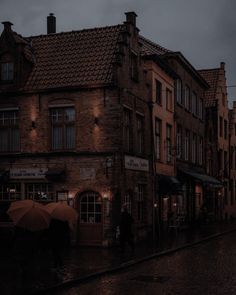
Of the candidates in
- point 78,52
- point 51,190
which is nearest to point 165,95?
point 78,52

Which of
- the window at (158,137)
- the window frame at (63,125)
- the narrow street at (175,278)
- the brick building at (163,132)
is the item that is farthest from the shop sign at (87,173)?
the window at (158,137)

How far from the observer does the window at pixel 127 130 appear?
88.6 feet

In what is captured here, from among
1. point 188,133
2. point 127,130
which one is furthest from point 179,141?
point 127,130

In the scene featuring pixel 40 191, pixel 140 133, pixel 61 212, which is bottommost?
pixel 61 212

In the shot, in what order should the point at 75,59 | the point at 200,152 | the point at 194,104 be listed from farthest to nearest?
the point at 200,152
the point at 194,104
the point at 75,59

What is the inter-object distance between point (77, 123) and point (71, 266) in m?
9.08

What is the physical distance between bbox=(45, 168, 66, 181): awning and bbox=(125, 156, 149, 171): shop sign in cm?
285

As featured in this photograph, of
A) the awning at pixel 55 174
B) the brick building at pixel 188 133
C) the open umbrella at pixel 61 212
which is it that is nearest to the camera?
the open umbrella at pixel 61 212

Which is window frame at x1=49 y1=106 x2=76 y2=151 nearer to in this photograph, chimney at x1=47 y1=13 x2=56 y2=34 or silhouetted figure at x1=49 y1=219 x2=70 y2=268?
chimney at x1=47 y1=13 x2=56 y2=34

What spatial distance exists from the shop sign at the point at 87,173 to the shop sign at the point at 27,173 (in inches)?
64.4

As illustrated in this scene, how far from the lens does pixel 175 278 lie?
52.1 feet

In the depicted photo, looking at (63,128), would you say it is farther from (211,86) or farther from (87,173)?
(211,86)

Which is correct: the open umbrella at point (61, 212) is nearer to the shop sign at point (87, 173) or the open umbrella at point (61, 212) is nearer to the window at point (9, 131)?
the shop sign at point (87, 173)

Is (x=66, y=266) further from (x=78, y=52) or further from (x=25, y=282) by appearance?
(x=78, y=52)
